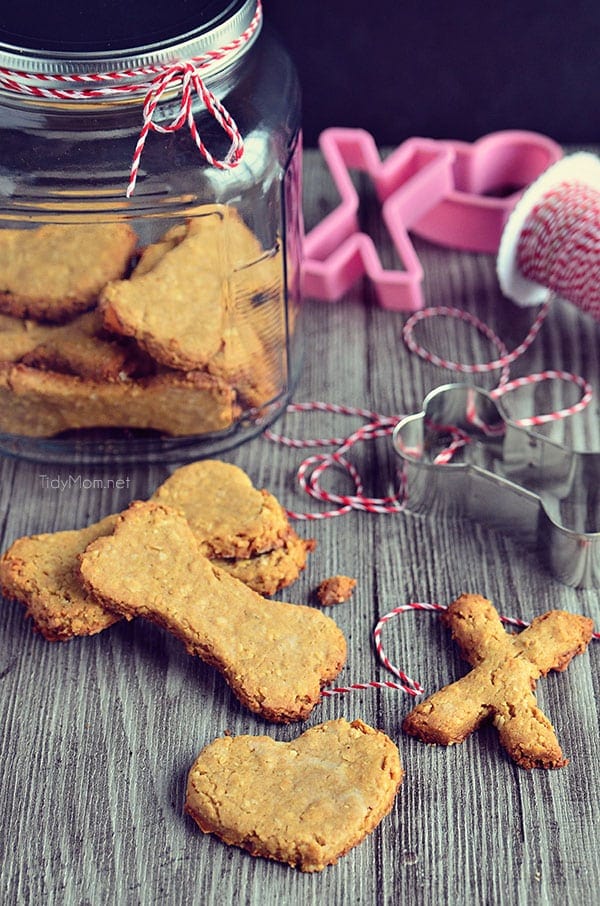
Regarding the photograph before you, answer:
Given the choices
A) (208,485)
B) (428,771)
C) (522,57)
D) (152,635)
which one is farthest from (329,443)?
(522,57)

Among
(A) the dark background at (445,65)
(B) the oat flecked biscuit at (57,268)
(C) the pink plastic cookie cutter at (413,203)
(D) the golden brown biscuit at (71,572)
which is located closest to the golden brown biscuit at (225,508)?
(D) the golden brown biscuit at (71,572)

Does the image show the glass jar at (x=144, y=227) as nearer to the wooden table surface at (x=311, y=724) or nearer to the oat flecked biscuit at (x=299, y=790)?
the wooden table surface at (x=311, y=724)

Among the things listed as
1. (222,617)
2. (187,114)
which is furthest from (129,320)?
(222,617)

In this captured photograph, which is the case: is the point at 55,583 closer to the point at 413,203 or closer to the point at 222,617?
the point at 222,617

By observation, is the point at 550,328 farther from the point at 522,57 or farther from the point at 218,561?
the point at 218,561

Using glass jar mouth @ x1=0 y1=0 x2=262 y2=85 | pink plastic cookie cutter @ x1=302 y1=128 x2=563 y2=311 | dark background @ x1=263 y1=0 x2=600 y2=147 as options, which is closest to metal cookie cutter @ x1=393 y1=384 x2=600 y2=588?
pink plastic cookie cutter @ x1=302 y1=128 x2=563 y2=311

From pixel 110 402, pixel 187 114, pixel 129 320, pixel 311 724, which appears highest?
pixel 187 114
